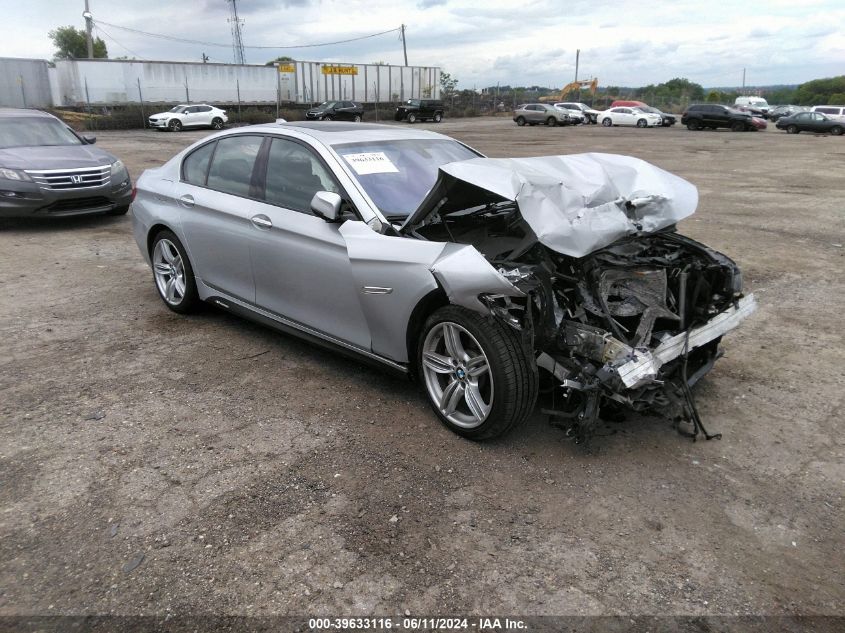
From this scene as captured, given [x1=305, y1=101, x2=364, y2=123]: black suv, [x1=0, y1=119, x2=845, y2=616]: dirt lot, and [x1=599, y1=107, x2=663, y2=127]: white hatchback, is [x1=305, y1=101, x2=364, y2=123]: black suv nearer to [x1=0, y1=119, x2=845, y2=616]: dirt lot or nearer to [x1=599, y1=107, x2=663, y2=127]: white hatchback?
[x1=599, y1=107, x2=663, y2=127]: white hatchback

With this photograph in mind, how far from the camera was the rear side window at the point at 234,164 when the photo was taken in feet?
15.9

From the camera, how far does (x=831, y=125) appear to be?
3684 centimetres

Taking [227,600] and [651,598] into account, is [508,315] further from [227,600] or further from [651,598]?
[227,600]

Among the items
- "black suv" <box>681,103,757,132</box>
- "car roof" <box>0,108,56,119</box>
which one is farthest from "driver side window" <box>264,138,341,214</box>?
"black suv" <box>681,103,757,132</box>

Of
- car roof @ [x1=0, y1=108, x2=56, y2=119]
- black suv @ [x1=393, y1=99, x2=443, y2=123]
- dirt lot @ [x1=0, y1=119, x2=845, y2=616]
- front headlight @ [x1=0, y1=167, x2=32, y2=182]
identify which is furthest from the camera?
black suv @ [x1=393, y1=99, x2=443, y2=123]

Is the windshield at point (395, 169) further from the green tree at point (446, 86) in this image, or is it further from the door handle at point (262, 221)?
the green tree at point (446, 86)

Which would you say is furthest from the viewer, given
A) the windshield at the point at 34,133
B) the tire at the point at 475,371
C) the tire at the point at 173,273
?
the windshield at the point at 34,133

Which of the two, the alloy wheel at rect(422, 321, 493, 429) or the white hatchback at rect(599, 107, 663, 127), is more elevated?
the white hatchback at rect(599, 107, 663, 127)

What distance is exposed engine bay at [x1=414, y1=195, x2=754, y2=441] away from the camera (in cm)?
328

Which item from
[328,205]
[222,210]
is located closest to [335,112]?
[222,210]

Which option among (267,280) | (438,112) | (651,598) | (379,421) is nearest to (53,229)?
(267,280)

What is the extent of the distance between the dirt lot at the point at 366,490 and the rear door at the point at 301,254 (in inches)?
18.9

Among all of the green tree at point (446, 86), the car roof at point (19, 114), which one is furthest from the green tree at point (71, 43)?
the car roof at point (19, 114)

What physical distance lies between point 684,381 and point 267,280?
2.78m
